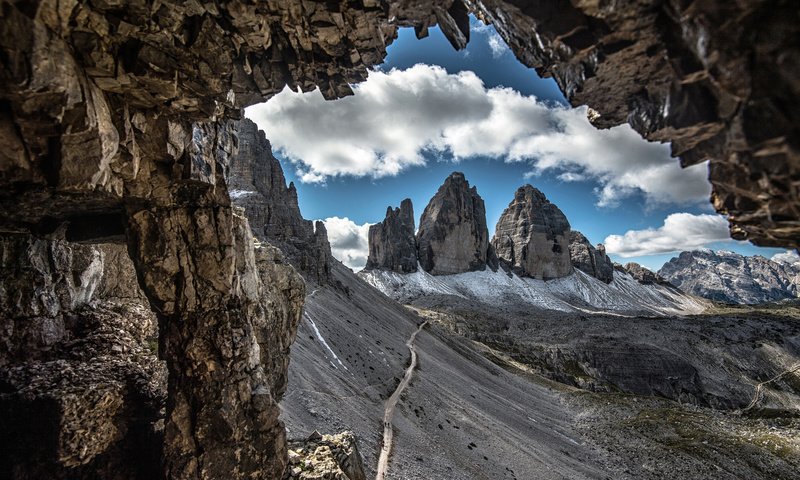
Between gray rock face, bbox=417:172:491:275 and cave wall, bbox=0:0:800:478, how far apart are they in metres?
170

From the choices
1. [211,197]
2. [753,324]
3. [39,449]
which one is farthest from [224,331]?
[753,324]

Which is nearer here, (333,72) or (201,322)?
(333,72)

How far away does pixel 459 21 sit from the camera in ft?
35.4

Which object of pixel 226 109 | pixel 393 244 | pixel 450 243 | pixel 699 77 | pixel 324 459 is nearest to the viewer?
pixel 699 77

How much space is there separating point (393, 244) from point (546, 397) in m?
121

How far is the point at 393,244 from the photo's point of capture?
17912cm

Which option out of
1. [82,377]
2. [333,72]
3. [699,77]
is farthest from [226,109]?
[699,77]

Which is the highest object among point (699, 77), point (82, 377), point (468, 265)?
point (468, 265)

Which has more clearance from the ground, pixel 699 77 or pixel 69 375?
pixel 699 77

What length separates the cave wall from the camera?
5.86 meters

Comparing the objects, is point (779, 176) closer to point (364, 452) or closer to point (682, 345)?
point (364, 452)

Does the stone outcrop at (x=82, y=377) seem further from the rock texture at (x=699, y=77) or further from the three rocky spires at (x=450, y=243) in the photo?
the three rocky spires at (x=450, y=243)

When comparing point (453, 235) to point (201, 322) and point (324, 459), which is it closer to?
point (324, 459)

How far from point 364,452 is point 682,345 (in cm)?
9913
